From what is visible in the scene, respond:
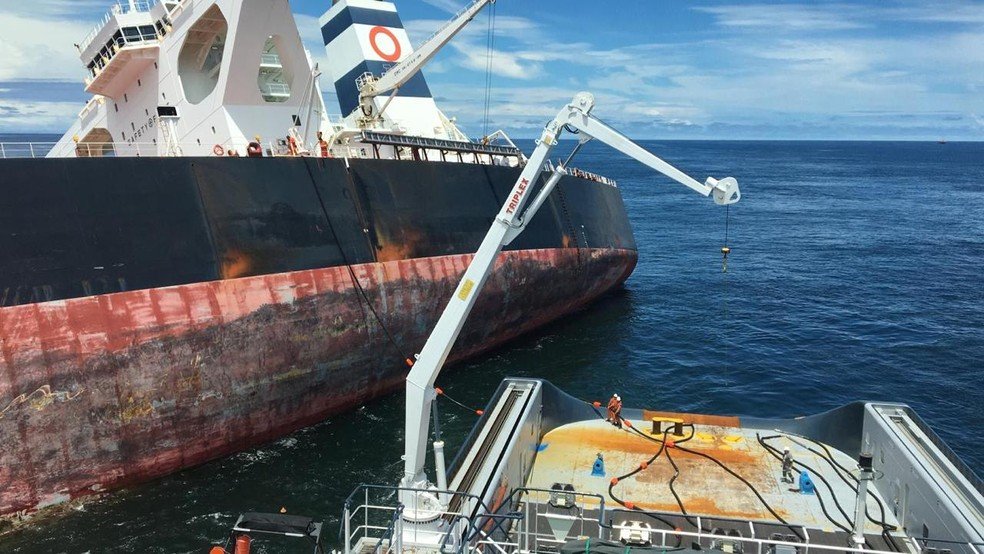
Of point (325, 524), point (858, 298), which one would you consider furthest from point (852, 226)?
point (325, 524)

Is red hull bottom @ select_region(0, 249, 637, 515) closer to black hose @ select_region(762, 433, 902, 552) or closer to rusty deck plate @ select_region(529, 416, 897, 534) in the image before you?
rusty deck plate @ select_region(529, 416, 897, 534)

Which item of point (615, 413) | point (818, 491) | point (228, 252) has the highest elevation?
point (228, 252)

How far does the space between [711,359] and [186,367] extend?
21.0 metres

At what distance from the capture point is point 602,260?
1393 inches

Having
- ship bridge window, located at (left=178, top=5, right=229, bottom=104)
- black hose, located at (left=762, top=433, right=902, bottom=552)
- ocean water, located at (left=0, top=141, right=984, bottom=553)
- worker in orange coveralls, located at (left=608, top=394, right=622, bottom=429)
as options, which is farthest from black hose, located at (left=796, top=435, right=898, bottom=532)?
ship bridge window, located at (left=178, top=5, right=229, bottom=104)

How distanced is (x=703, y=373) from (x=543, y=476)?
15019mm

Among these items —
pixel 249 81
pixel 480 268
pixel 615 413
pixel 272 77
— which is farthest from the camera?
pixel 272 77

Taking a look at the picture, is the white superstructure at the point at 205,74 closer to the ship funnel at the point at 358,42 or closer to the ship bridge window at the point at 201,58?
the ship bridge window at the point at 201,58

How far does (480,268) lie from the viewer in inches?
466

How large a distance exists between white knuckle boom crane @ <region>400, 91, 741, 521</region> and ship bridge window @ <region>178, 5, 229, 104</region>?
20.1 m

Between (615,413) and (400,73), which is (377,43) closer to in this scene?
(400,73)

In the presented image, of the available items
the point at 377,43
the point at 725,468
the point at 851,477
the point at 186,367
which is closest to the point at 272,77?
the point at 377,43

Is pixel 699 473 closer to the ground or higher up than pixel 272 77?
closer to the ground

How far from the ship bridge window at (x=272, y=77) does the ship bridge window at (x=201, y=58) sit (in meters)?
1.78
